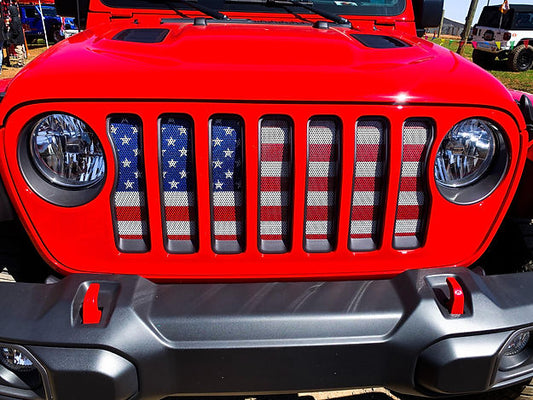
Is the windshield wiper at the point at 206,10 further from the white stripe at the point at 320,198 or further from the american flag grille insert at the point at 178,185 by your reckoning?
the white stripe at the point at 320,198

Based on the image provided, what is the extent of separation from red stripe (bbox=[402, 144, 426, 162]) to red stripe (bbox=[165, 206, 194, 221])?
72 cm

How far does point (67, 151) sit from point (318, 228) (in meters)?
0.85

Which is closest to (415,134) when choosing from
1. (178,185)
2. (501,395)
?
(178,185)

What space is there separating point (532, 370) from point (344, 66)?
3.91ft

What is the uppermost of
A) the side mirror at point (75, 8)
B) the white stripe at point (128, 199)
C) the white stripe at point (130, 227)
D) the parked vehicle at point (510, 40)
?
the side mirror at point (75, 8)

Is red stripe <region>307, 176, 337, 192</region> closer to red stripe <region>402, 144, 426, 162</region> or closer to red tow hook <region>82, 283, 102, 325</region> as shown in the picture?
red stripe <region>402, 144, 426, 162</region>

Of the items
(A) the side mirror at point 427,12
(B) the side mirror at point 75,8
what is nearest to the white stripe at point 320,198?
(A) the side mirror at point 427,12

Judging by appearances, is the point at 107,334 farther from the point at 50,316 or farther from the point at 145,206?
the point at 145,206

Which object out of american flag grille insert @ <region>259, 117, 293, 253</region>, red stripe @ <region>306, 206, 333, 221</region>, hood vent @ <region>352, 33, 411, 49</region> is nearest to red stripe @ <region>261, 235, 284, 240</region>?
american flag grille insert @ <region>259, 117, 293, 253</region>

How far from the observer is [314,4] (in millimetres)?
2635

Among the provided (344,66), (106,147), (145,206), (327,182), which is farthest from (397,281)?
(106,147)

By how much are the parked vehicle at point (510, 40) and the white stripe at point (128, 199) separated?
711 inches

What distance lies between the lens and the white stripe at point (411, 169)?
1.58 metres

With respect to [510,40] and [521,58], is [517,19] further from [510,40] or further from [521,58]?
[521,58]
